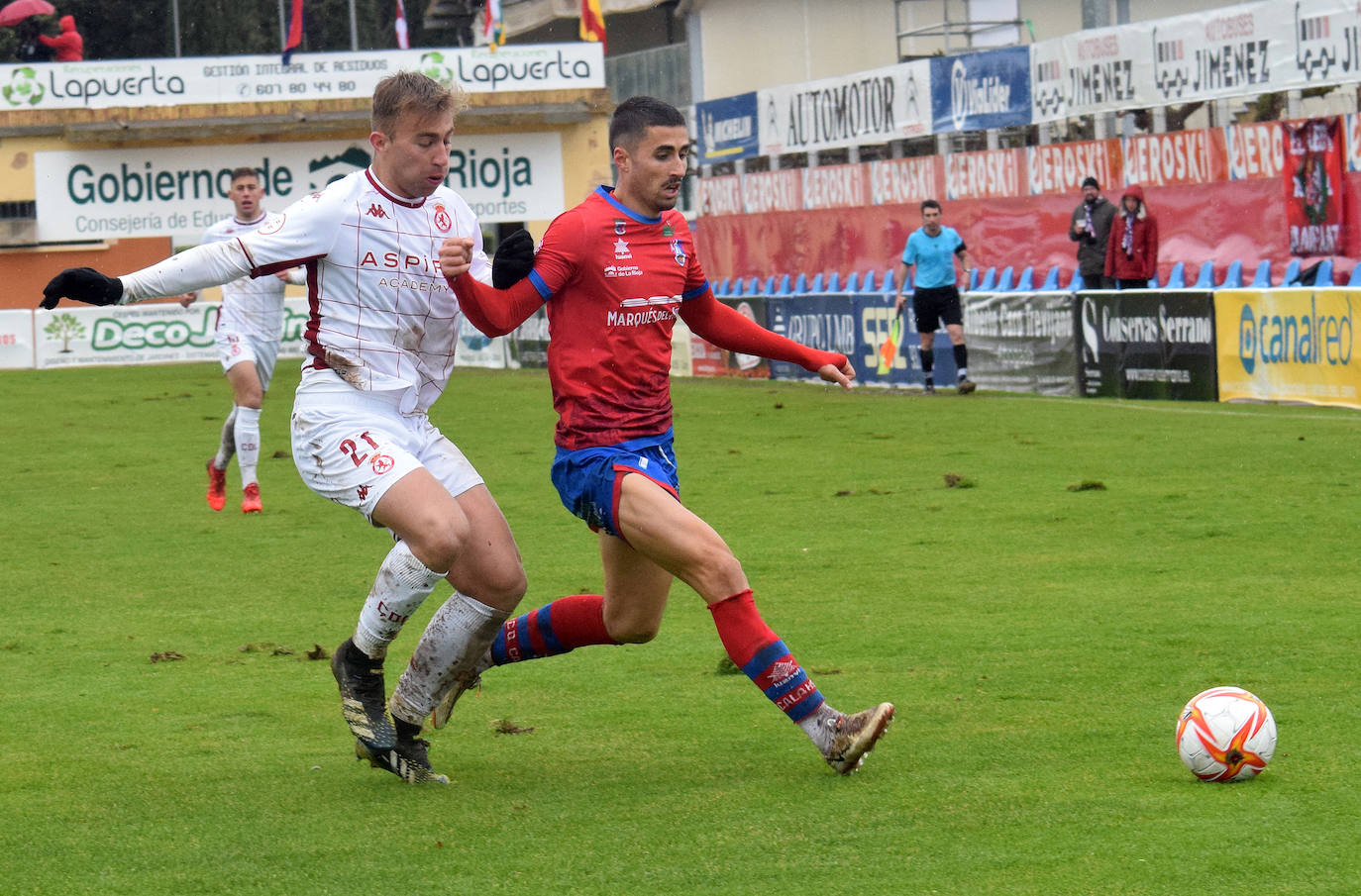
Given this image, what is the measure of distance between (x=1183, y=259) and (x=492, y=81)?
16049 millimetres

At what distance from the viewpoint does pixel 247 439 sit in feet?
41.7

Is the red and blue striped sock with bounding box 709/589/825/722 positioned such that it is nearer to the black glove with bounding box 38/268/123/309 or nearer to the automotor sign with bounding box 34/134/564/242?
the black glove with bounding box 38/268/123/309

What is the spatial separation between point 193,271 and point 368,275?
1.74 feet

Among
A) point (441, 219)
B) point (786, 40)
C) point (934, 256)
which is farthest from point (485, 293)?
point (786, 40)

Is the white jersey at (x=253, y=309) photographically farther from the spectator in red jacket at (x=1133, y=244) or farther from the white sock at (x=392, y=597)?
the spectator in red jacket at (x=1133, y=244)

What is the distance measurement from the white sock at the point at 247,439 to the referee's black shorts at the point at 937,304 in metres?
9.66

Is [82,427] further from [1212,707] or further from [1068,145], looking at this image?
[1212,707]

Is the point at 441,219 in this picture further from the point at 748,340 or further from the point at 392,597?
the point at 392,597

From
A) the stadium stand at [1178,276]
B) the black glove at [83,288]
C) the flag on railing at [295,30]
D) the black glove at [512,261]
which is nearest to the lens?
the black glove at [83,288]

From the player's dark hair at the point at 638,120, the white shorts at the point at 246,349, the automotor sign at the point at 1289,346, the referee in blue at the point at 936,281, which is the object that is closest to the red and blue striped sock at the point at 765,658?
the player's dark hair at the point at 638,120

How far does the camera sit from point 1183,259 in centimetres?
2277

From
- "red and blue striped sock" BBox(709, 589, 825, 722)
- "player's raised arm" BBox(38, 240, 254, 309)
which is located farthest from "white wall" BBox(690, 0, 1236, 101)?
"red and blue striped sock" BBox(709, 589, 825, 722)

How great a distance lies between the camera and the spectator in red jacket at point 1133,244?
21.1 m

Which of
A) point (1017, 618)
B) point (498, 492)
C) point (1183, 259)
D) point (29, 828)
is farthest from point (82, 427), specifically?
point (29, 828)
